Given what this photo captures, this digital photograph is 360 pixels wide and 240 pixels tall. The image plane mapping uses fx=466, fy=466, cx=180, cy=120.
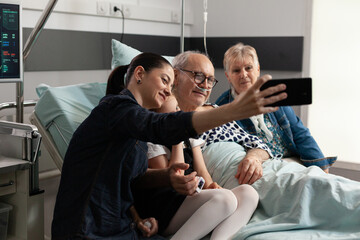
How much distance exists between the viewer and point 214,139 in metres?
2.31

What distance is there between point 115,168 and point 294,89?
2.22 feet

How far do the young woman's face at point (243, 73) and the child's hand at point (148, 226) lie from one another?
1.13 meters

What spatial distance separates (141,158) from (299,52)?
2.37 m

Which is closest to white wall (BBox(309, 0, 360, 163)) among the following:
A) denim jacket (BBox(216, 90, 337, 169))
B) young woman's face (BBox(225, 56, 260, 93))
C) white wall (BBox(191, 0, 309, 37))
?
white wall (BBox(191, 0, 309, 37))

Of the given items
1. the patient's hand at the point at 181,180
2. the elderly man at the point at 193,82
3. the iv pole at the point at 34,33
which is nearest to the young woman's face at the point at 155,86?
the patient's hand at the point at 181,180

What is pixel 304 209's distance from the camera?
5.55 ft

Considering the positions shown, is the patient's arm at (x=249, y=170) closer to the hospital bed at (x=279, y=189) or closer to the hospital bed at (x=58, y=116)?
the hospital bed at (x=279, y=189)

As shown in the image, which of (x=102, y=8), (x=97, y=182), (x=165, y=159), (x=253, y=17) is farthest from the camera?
(x=253, y=17)

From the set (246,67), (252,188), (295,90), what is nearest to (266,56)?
Result: (246,67)

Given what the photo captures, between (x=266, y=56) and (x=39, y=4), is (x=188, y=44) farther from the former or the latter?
(x=39, y=4)

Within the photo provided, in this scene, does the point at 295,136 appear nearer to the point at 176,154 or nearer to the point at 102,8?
the point at 176,154

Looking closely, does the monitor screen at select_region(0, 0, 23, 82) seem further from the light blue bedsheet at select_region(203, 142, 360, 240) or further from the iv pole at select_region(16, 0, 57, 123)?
the light blue bedsheet at select_region(203, 142, 360, 240)

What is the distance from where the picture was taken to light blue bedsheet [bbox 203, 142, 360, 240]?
162 centimetres

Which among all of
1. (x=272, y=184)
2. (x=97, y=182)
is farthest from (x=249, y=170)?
(x=97, y=182)
